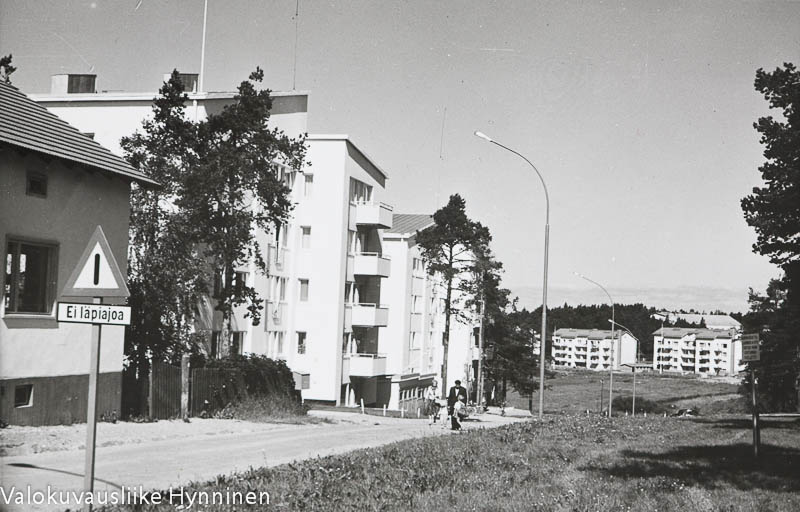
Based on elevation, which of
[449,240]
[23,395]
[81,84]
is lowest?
[23,395]

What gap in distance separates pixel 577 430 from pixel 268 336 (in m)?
22.9

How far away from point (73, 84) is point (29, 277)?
21.6 meters

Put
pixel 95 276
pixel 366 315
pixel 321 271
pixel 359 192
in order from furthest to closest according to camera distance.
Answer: pixel 359 192, pixel 366 315, pixel 321 271, pixel 95 276

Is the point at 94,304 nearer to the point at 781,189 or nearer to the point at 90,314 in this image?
the point at 90,314

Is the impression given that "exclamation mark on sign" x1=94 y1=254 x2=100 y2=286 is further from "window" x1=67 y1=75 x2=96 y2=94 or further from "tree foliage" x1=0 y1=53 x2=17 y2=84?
"window" x1=67 y1=75 x2=96 y2=94

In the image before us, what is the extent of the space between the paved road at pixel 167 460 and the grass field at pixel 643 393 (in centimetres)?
6812

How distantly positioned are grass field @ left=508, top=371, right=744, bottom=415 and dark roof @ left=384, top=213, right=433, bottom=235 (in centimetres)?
2839

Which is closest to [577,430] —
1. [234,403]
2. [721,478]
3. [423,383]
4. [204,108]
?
[721,478]

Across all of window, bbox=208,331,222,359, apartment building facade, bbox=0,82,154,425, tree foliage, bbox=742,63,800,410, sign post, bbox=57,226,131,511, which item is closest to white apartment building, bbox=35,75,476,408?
window, bbox=208,331,222,359

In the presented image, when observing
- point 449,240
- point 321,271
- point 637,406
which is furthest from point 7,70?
point 637,406

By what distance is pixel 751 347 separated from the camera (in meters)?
16.1

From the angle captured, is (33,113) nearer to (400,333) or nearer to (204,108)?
(204,108)

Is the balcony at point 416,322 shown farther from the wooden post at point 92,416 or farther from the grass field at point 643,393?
the wooden post at point 92,416

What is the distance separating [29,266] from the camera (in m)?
19.3
